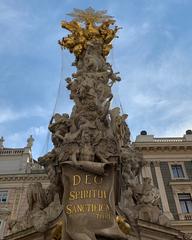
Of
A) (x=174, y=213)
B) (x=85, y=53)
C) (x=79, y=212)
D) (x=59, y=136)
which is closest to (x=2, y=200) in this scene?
(x=174, y=213)

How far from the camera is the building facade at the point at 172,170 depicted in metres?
26.5

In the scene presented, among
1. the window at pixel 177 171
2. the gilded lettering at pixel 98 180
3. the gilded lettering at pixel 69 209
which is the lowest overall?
the gilded lettering at pixel 69 209

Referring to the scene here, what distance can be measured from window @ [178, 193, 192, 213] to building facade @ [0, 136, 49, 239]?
1083 cm

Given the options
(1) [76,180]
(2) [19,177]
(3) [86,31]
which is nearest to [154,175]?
(2) [19,177]

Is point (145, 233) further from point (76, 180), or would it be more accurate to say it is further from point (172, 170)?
point (172, 170)

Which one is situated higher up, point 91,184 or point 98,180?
point 98,180

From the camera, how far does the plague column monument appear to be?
8453 millimetres

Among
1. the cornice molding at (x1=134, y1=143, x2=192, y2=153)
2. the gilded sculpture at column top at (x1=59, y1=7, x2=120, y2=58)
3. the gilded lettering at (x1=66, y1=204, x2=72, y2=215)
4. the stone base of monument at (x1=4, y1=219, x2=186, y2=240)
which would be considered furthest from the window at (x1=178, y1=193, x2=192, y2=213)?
the gilded lettering at (x1=66, y1=204, x2=72, y2=215)

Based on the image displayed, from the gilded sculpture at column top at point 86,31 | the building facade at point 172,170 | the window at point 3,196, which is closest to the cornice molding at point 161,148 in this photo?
the building facade at point 172,170

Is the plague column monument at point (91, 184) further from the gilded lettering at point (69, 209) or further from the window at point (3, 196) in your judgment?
the window at point (3, 196)

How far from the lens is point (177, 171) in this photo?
2977 cm

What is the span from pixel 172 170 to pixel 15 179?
13.6 metres

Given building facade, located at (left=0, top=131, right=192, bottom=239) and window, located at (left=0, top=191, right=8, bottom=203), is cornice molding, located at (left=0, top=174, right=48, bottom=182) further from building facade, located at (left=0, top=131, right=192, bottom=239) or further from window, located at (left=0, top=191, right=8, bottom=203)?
window, located at (left=0, top=191, right=8, bottom=203)

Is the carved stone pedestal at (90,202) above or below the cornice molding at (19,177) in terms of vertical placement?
below
